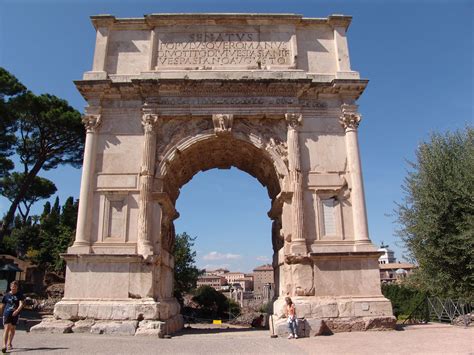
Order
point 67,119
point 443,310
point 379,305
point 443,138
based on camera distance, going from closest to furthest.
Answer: point 379,305, point 443,138, point 443,310, point 67,119

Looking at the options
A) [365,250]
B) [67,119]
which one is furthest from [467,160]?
[67,119]

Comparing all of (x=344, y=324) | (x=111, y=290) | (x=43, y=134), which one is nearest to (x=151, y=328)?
(x=111, y=290)

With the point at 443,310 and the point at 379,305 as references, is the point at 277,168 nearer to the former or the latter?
the point at 379,305

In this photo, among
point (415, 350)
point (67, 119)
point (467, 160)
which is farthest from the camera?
point (67, 119)

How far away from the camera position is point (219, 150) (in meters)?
12.8

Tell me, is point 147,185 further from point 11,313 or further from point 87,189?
point 11,313

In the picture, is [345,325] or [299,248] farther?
[299,248]

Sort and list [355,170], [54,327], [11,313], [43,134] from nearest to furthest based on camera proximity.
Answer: [11,313], [54,327], [355,170], [43,134]

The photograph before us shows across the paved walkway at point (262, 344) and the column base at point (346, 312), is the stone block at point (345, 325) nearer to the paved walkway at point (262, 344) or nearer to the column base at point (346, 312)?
the column base at point (346, 312)

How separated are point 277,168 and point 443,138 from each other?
529 centimetres

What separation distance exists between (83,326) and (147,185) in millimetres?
3829

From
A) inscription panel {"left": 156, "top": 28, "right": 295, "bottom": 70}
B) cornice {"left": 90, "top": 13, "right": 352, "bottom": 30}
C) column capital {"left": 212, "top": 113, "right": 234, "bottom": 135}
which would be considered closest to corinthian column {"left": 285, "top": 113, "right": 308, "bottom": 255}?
column capital {"left": 212, "top": 113, "right": 234, "bottom": 135}

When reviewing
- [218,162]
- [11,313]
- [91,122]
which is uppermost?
[91,122]

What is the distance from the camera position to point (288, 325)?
9312 mm
